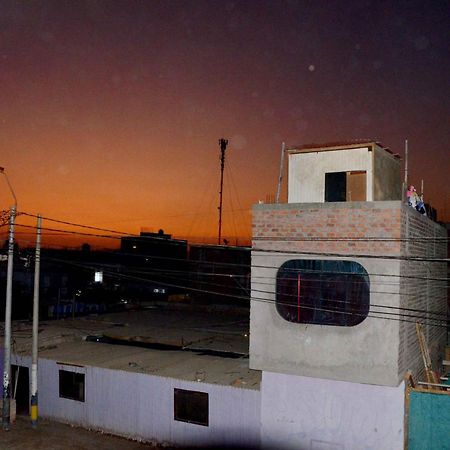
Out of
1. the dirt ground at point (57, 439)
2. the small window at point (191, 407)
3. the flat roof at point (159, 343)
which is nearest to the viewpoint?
the small window at point (191, 407)

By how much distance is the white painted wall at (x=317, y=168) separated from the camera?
46.0ft

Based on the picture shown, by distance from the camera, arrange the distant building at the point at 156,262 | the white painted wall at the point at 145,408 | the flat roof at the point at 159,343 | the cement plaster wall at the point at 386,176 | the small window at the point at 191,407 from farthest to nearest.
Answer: the distant building at the point at 156,262 → the flat roof at the point at 159,343 → the small window at the point at 191,407 → the white painted wall at the point at 145,408 → the cement plaster wall at the point at 386,176

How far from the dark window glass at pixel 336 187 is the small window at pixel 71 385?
11.4m

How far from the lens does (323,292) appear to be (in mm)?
13102

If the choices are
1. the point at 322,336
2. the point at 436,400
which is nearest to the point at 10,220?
the point at 322,336

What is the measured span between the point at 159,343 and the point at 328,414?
11284mm

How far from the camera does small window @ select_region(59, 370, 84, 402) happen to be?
1861 cm

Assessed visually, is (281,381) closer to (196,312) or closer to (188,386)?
(188,386)

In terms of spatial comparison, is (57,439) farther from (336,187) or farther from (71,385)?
(336,187)

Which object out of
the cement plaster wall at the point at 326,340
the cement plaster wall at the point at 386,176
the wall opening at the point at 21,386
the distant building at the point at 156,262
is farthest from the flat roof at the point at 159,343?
the distant building at the point at 156,262

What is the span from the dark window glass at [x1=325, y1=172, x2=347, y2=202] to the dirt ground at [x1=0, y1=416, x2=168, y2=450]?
10298 mm

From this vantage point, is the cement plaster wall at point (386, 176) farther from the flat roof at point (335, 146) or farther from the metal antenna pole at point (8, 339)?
the metal antenna pole at point (8, 339)

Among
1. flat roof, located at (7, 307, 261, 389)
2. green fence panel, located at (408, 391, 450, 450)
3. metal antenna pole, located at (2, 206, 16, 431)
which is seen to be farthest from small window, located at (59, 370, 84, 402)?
green fence panel, located at (408, 391, 450, 450)

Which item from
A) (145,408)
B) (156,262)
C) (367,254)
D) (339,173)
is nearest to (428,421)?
(367,254)
